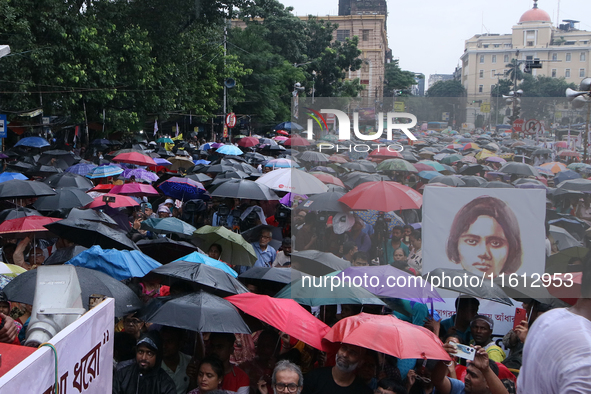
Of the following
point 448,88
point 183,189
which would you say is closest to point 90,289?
point 183,189

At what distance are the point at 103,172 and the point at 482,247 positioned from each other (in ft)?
31.9

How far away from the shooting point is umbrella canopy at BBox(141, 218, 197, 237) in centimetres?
787

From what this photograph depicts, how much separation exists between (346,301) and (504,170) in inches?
74.1

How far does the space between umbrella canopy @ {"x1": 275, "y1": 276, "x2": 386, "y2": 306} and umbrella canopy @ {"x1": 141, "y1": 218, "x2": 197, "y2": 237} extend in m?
3.01

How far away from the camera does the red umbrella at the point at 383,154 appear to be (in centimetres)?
476

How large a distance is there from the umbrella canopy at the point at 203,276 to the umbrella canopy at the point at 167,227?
2530 mm

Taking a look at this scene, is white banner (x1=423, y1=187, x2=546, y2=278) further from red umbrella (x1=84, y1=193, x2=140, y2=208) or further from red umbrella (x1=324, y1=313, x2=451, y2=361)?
red umbrella (x1=84, y1=193, x2=140, y2=208)

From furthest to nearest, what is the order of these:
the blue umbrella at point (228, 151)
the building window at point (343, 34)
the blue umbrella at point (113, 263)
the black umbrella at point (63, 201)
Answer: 1. the building window at point (343, 34)
2. the blue umbrella at point (228, 151)
3. the black umbrella at point (63, 201)
4. the blue umbrella at point (113, 263)

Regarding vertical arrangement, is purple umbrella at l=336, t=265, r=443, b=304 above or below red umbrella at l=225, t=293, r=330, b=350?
above

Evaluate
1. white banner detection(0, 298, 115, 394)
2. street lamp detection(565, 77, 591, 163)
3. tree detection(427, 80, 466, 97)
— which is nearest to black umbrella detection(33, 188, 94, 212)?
white banner detection(0, 298, 115, 394)

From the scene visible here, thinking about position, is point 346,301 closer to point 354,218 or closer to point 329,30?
point 354,218

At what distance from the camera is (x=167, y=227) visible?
25.9 ft

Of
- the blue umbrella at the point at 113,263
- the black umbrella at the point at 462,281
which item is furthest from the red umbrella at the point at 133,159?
the black umbrella at the point at 462,281

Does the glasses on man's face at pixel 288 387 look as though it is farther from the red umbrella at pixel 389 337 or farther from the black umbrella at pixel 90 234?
the black umbrella at pixel 90 234
